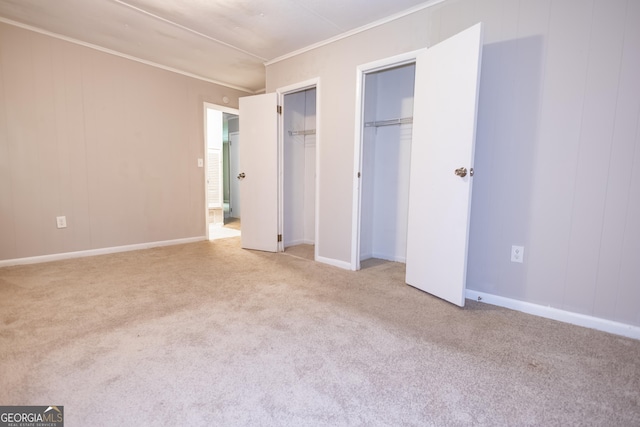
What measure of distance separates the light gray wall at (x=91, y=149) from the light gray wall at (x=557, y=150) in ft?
10.4

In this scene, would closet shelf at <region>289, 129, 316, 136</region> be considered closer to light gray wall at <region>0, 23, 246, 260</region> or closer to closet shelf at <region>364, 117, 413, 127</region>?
closet shelf at <region>364, 117, 413, 127</region>

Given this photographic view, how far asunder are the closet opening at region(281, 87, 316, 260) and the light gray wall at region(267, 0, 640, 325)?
1913 mm

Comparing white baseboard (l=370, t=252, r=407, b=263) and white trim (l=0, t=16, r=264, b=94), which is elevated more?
white trim (l=0, t=16, r=264, b=94)

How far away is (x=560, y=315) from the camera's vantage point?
1960 millimetres

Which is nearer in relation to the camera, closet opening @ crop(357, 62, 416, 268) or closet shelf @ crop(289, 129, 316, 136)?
closet opening @ crop(357, 62, 416, 268)

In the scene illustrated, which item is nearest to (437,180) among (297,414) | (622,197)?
(622,197)

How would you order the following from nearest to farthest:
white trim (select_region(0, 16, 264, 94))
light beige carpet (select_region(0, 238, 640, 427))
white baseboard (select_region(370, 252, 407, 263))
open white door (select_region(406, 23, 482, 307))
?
1. light beige carpet (select_region(0, 238, 640, 427))
2. open white door (select_region(406, 23, 482, 307))
3. white trim (select_region(0, 16, 264, 94))
4. white baseboard (select_region(370, 252, 407, 263))

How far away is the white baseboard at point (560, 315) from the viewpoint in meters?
1.77

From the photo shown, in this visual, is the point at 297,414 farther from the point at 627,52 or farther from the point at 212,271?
the point at 627,52

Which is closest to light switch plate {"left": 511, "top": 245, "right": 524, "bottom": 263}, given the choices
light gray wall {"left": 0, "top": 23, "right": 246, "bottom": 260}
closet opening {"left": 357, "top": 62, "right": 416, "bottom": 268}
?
closet opening {"left": 357, "top": 62, "right": 416, "bottom": 268}

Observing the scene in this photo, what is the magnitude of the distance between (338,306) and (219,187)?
463 cm

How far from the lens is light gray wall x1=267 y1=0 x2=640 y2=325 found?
173 cm

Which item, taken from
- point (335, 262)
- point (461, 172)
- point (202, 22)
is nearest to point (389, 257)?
point (335, 262)

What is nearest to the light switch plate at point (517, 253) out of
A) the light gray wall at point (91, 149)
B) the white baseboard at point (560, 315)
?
the white baseboard at point (560, 315)
